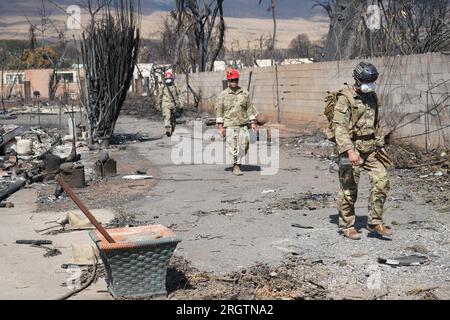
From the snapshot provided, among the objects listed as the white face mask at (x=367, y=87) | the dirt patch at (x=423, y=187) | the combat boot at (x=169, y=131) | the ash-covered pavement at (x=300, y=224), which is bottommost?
the ash-covered pavement at (x=300, y=224)

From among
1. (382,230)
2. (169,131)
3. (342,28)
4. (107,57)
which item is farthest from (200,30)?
(382,230)

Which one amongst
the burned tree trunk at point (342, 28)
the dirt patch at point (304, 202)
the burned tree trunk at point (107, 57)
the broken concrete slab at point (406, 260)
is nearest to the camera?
the broken concrete slab at point (406, 260)

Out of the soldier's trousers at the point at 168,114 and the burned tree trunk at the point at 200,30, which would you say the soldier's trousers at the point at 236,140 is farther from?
the burned tree trunk at the point at 200,30

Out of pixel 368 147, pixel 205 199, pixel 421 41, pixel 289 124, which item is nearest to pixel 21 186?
pixel 205 199

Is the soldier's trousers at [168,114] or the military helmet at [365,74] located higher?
the military helmet at [365,74]

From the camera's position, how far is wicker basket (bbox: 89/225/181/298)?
181 inches

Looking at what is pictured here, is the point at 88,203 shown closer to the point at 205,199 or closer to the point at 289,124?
the point at 205,199

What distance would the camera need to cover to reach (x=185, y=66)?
114ft

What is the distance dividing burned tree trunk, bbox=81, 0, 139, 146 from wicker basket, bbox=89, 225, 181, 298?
37.5ft

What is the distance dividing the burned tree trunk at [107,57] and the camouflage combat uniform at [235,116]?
5740 millimetres

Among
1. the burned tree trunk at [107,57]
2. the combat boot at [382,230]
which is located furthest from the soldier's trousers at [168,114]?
the combat boot at [382,230]

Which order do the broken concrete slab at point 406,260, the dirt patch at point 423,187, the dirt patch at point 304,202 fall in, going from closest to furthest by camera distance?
the broken concrete slab at point 406,260, the dirt patch at point 304,202, the dirt patch at point 423,187

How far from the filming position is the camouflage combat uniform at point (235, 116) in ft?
35.7
